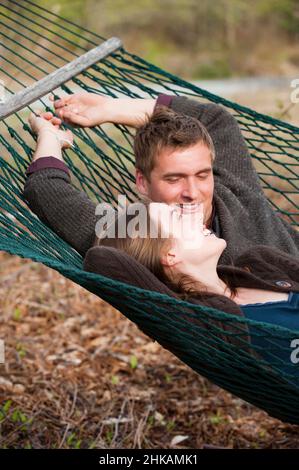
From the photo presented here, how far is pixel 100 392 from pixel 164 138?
1.29 m

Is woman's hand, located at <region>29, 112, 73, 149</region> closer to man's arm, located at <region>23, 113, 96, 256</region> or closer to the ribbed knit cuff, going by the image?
man's arm, located at <region>23, 113, 96, 256</region>

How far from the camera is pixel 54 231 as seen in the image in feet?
7.27

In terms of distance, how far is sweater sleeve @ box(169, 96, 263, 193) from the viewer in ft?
8.12

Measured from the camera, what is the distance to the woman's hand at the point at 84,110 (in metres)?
2.54

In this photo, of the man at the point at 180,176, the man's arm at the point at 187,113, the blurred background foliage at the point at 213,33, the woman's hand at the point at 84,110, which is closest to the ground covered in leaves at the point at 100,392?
the man at the point at 180,176

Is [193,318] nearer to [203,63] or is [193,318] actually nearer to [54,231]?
[54,231]

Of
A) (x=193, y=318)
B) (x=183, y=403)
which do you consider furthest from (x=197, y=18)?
(x=193, y=318)

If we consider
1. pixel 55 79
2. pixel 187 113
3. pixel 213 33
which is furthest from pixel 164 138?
pixel 213 33

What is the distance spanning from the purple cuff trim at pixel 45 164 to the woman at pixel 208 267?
0.22 feet

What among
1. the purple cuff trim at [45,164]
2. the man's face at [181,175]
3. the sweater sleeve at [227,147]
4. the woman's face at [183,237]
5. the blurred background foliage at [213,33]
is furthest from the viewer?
the blurred background foliage at [213,33]

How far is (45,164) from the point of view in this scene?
2227mm

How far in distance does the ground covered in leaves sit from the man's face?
0.98 meters

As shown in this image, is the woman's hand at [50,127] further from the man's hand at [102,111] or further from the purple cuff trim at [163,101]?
the purple cuff trim at [163,101]
